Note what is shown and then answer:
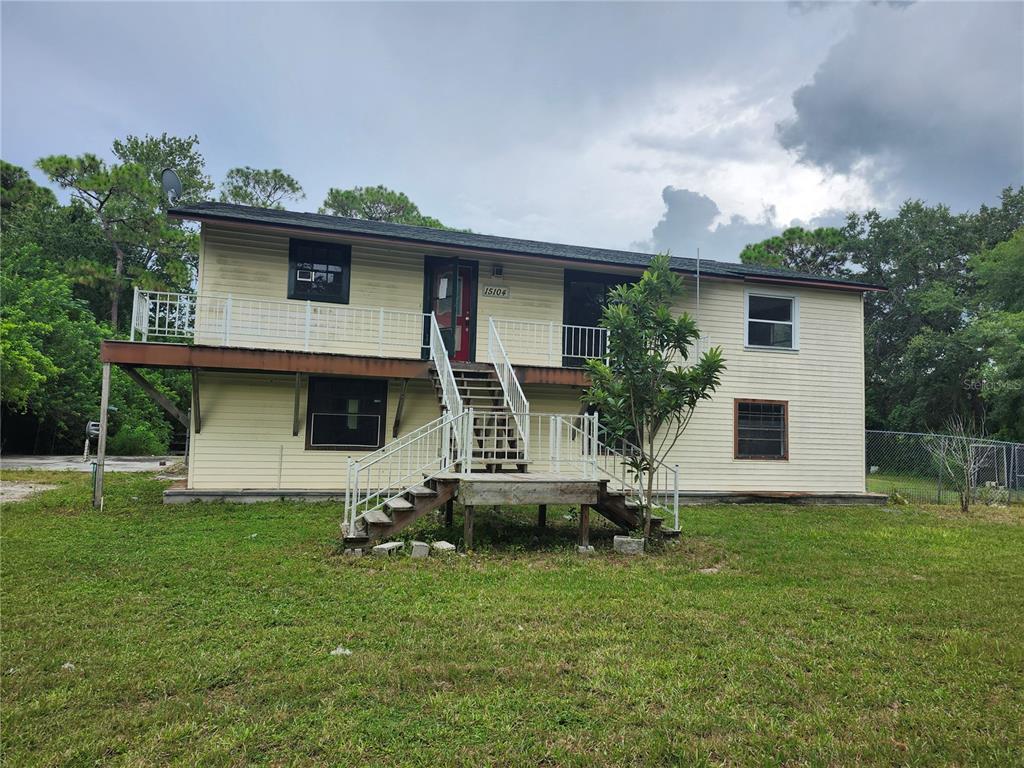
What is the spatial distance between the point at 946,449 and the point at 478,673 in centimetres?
1621

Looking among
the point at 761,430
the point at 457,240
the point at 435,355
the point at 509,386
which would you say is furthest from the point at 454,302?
the point at 761,430

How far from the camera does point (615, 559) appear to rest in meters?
7.11

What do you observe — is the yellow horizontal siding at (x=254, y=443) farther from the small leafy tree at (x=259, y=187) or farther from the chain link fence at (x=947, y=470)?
the small leafy tree at (x=259, y=187)

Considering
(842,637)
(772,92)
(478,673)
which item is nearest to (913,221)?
(772,92)

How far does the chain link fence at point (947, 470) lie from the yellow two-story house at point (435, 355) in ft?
7.23

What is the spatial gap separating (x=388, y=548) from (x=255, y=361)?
5056 mm

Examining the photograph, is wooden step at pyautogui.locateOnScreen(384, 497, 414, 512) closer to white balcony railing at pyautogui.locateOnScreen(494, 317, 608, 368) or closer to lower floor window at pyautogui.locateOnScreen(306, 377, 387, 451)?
lower floor window at pyautogui.locateOnScreen(306, 377, 387, 451)

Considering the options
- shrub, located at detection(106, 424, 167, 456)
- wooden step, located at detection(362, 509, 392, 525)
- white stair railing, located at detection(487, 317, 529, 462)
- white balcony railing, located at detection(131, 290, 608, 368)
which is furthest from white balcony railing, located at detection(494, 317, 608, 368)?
shrub, located at detection(106, 424, 167, 456)

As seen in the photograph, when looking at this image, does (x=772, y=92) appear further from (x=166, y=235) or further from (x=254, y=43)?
(x=166, y=235)

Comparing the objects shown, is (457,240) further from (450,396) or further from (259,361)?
(259,361)

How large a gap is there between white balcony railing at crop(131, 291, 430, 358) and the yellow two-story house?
0.04m

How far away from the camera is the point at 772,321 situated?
1384 cm

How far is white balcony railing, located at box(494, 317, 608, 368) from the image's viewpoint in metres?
12.3

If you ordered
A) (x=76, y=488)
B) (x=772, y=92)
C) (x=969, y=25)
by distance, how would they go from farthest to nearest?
(x=772, y=92) → (x=969, y=25) → (x=76, y=488)
